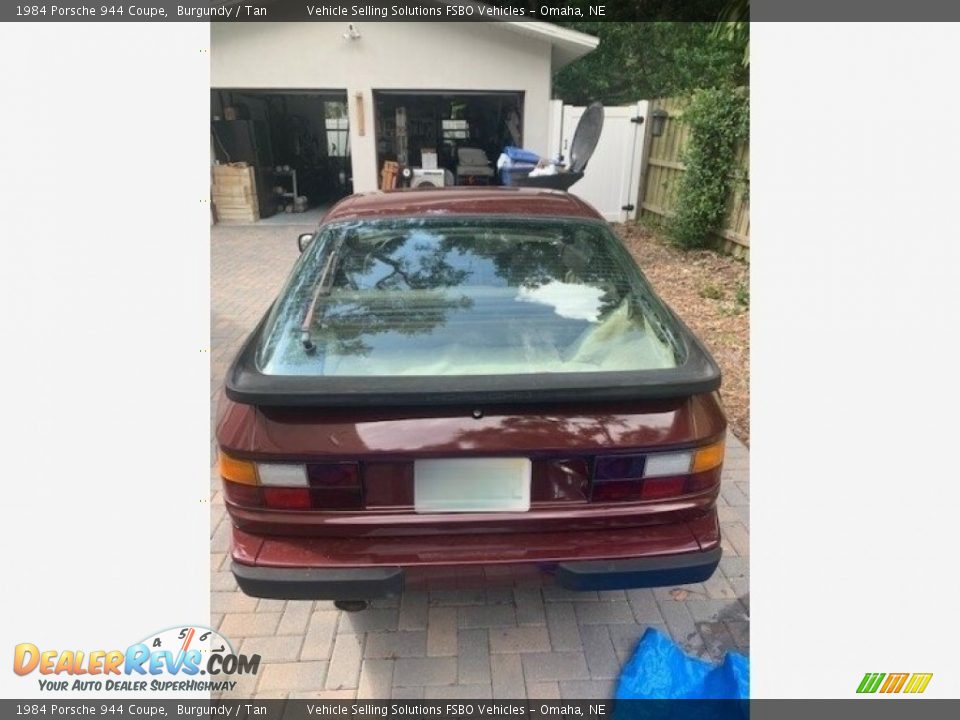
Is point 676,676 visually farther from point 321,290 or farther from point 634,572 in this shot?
point 321,290

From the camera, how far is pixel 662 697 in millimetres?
1800

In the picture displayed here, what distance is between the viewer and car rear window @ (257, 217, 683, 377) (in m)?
1.79

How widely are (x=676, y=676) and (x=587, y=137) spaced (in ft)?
24.2

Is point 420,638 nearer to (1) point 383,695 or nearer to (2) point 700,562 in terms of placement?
(1) point 383,695

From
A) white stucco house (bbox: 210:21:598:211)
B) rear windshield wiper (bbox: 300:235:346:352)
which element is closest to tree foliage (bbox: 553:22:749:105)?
white stucco house (bbox: 210:21:598:211)

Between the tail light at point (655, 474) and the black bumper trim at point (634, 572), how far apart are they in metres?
0.19

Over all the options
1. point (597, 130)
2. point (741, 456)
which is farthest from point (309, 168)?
point (741, 456)

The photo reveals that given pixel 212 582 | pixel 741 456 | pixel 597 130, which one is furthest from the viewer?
pixel 597 130

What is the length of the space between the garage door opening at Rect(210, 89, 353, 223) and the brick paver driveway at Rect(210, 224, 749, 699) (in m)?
8.33

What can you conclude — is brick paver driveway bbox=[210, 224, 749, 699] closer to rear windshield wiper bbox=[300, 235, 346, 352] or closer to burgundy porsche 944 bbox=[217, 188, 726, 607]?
burgundy porsche 944 bbox=[217, 188, 726, 607]

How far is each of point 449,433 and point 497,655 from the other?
99 centimetres

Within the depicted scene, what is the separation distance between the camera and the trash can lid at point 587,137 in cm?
772
